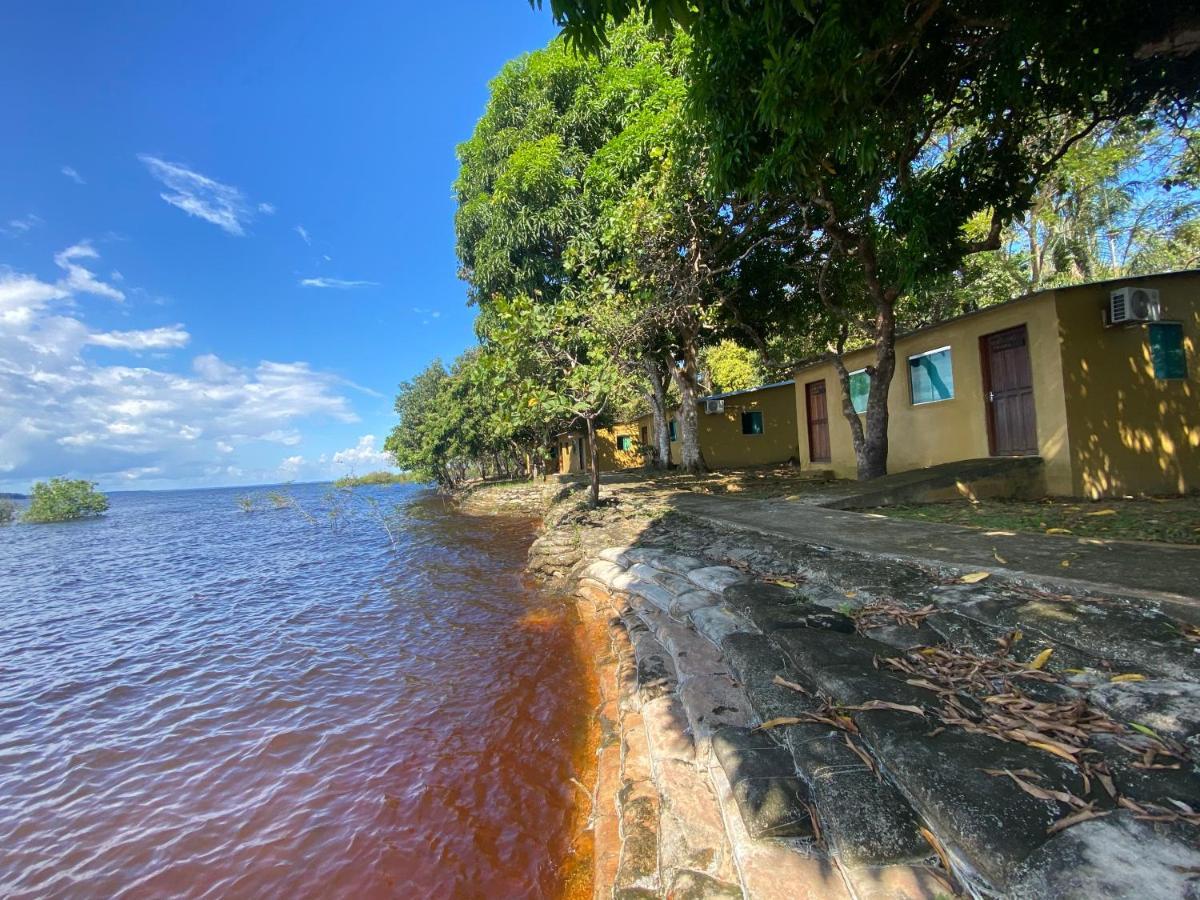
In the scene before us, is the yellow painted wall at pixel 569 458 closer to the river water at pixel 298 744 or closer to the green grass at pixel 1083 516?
the river water at pixel 298 744

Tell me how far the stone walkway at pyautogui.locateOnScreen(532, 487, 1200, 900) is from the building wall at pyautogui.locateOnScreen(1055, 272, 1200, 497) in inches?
210

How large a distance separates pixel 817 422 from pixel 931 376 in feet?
11.9

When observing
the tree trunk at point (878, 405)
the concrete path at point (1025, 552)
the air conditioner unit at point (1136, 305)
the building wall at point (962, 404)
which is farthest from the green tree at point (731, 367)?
the concrete path at point (1025, 552)

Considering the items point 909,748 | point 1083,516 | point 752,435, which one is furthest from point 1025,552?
point 752,435

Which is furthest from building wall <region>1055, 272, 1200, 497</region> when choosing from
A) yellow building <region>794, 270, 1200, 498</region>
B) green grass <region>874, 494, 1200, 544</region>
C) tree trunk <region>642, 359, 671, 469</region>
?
tree trunk <region>642, 359, 671, 469</region>

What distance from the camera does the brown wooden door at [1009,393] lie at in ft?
25.6

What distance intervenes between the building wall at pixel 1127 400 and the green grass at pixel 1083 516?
51 centimetres

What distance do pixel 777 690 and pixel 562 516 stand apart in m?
8.42

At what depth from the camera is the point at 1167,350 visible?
7.40m

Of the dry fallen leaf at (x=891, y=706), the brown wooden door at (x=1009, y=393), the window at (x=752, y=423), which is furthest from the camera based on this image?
the window at (x=752, y=423)

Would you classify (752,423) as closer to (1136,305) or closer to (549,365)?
(549,365)

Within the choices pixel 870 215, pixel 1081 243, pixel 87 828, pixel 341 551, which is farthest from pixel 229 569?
pixel 1081 243

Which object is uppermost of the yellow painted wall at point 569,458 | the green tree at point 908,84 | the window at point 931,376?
the green tree at point 908,84

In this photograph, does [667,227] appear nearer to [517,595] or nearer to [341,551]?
[517,595]
